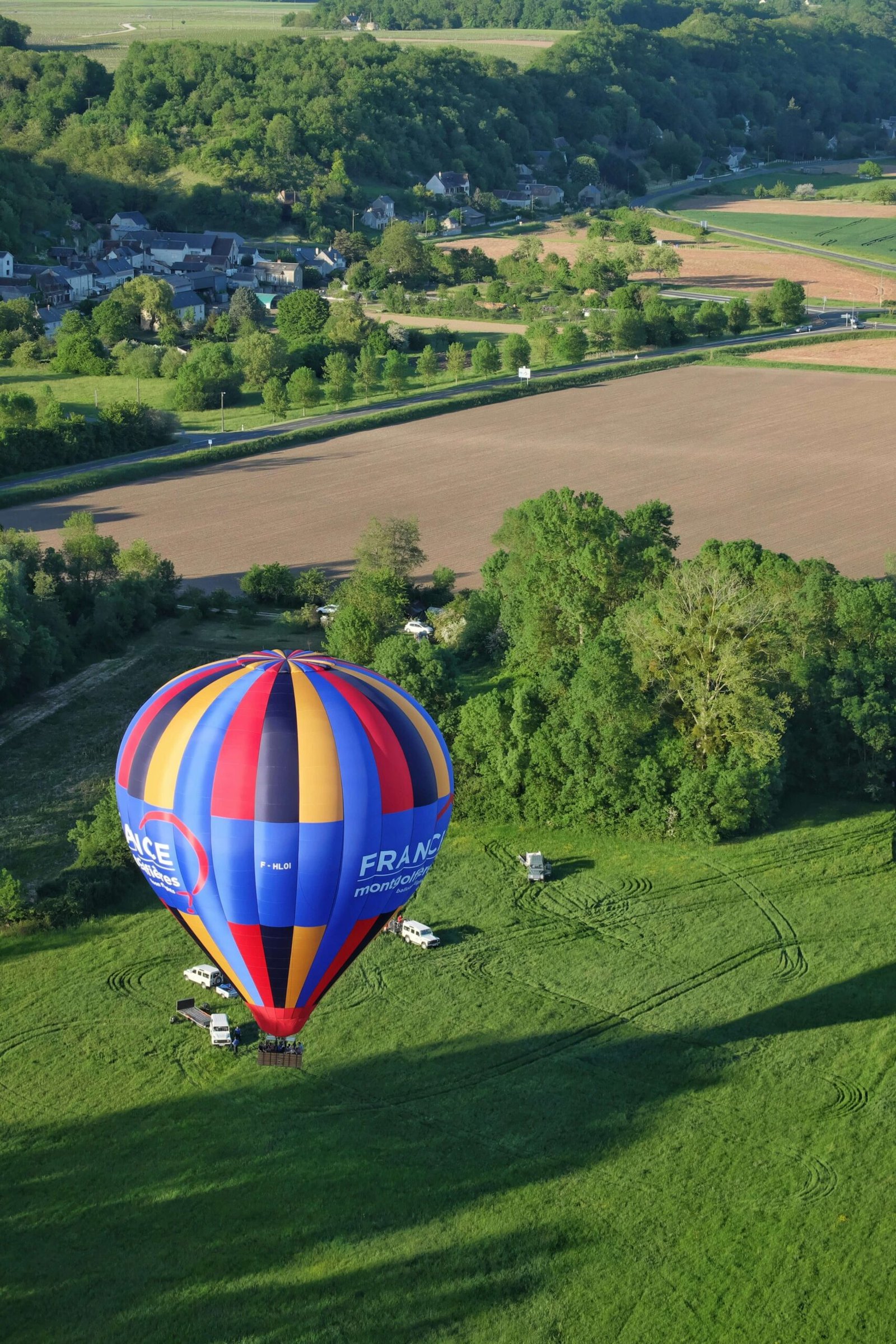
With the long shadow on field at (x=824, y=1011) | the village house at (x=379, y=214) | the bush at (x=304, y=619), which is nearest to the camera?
the long shadow on field at (x=824, y=1011)

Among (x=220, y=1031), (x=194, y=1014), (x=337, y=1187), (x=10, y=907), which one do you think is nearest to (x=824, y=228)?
(x=10, y=907)

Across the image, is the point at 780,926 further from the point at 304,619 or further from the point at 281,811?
the point at 304,619

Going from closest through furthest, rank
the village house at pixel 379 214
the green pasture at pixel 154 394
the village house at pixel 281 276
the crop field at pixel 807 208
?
the green pasture at pixel 154 394 → the village house at pixel 281 276 → the village house at pixel 379 214 → the crop field at pixel 807 208

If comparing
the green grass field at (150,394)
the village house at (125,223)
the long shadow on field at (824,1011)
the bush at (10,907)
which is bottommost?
the green grass field at (150,394)

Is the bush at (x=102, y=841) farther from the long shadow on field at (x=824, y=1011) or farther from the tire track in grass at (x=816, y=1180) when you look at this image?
the tire track in grass at (x=816, y=1180)

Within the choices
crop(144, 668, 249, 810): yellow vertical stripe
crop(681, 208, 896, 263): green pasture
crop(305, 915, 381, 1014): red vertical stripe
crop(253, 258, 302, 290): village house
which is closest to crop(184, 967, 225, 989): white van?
crop(305, 915, 381, 1014): red vertical stripe

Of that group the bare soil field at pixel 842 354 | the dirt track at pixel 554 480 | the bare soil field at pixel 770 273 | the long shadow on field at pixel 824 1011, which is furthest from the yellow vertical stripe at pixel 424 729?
the bare soil field at pixel 770 273
